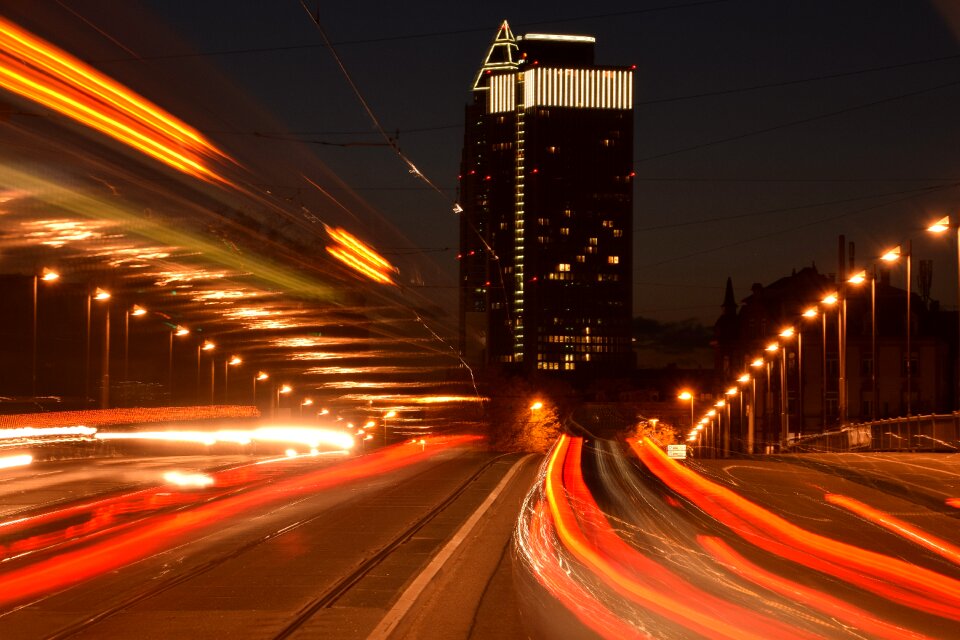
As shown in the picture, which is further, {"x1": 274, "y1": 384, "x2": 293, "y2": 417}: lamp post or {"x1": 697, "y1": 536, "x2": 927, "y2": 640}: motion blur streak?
{"x1": 274, "y1": 384, "x2": 293, "y2": 417}: lamp post

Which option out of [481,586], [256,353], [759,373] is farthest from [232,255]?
[759,373]

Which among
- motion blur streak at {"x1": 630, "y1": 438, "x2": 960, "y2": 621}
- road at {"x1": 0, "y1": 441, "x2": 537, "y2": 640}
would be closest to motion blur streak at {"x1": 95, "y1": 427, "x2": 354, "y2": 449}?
road at {"x1": 0, "y1": 441, "x2": 537, "y2": 640}

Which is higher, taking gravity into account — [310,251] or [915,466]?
[310,251]

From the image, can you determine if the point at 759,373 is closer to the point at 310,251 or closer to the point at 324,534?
the point at 310,251

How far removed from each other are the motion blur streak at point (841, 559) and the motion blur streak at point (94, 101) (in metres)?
13.0

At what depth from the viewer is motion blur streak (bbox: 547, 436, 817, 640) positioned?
8.89 meters

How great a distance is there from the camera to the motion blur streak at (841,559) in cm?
1084

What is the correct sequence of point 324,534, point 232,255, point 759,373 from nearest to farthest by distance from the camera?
point 324,534 → point 232,255 → point 759,373

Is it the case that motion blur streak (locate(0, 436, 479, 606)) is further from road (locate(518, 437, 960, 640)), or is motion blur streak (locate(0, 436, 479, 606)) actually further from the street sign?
the street sign

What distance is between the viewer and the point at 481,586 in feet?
38.7

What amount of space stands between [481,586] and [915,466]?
18239 mm

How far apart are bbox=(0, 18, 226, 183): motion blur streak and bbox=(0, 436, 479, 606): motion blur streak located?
691 cm

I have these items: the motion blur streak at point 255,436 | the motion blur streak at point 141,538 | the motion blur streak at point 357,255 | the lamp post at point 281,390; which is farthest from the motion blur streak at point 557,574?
the lamp post at point 281,390

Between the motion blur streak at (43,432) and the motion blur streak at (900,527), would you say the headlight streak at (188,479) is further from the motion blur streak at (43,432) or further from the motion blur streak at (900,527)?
the motion blur streak at (900,527)
